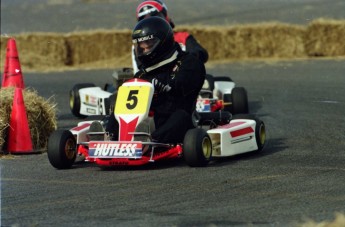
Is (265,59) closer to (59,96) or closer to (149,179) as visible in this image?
(59,96)

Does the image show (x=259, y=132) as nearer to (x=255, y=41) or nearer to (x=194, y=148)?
(x=194, y=148)

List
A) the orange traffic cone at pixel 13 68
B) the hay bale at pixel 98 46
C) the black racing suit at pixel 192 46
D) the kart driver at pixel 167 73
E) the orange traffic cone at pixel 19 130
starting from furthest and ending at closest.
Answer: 1. the hay bale at pixel 98 46
2. the black racing suit at pixel 192 46
3. the orange traffic cone at pixel 13 68
4. the orange traffic cone at pixel 19 130
5. the kart driver at pixel 167 73

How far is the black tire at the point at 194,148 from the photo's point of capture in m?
8.30

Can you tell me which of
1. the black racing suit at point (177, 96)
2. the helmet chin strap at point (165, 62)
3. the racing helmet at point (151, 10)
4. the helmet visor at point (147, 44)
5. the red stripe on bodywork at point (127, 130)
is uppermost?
the racing helmet at point (151, 10)

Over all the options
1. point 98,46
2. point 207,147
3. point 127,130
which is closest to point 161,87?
point 127,130

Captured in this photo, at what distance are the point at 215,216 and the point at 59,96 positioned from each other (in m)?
9.54

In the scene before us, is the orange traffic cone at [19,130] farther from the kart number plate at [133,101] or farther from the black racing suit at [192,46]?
the black racing suit at [192,46]

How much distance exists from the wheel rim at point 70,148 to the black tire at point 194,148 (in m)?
0.94

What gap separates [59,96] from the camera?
15.6 m

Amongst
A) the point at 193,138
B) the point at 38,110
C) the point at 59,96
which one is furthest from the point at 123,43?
the point at 193,138

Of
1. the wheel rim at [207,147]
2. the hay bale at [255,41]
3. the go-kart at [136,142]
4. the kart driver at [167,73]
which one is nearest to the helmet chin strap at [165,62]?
the kart driver at [167,73]

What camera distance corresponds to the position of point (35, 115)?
9.91 m

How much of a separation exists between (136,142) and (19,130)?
1733 millimetres

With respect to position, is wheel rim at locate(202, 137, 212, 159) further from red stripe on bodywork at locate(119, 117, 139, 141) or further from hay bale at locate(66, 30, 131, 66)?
hay bale at locate(66, 30, 131, 66)
